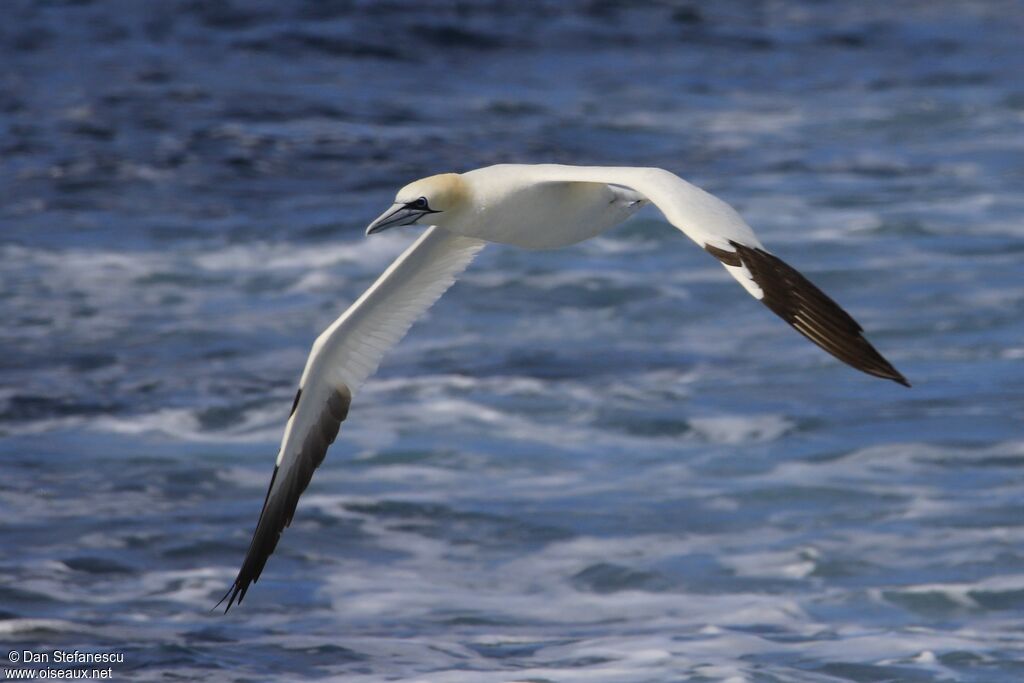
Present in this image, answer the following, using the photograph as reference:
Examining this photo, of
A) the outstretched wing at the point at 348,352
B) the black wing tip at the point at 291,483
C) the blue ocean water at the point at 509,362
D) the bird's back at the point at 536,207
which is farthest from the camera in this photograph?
the blue ocean water at the point at 509,362

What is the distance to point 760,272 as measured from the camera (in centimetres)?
690

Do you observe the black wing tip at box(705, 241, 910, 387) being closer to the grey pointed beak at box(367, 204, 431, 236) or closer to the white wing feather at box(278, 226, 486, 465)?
the grey pointed beak at box(367, 204, 431, 236)

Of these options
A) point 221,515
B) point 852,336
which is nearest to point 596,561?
point 221,515

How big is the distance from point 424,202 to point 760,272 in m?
2.13

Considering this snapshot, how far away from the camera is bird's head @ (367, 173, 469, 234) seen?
8365mm

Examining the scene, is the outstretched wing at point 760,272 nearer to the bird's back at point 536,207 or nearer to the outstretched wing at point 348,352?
the bird's back at point 536,207

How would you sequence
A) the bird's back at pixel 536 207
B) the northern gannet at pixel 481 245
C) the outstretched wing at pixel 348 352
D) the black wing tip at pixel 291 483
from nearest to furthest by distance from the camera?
the northern gannet at pixel 481 245 → the bird's back at pixel 536 207 → the black wing tip at pixel 291 483 → the outstretched wing at pixel 348 352

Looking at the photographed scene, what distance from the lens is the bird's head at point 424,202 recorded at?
8.36 meters

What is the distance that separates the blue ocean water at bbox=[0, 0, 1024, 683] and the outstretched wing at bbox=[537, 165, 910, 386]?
304 cm

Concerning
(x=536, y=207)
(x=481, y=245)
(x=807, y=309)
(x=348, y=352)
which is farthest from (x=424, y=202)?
(x=807, y=309)

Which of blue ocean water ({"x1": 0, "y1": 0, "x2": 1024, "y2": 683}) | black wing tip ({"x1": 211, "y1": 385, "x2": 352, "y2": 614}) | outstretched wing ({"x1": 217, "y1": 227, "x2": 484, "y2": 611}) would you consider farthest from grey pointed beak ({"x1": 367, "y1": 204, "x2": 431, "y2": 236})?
blue ocean water ({"x1": 0, "y1": 0, "x2": 1024, "y2": 683})

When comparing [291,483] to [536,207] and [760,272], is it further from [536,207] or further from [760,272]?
[760,272]

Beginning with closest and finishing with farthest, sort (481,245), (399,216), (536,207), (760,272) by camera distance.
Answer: (760,272) → (399,216) → (536,207) → (481,245)

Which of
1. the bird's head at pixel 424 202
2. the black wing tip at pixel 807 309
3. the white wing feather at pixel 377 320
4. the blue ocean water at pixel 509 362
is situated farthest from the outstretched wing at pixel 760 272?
A: the blue ocean water at pixel 509 362
